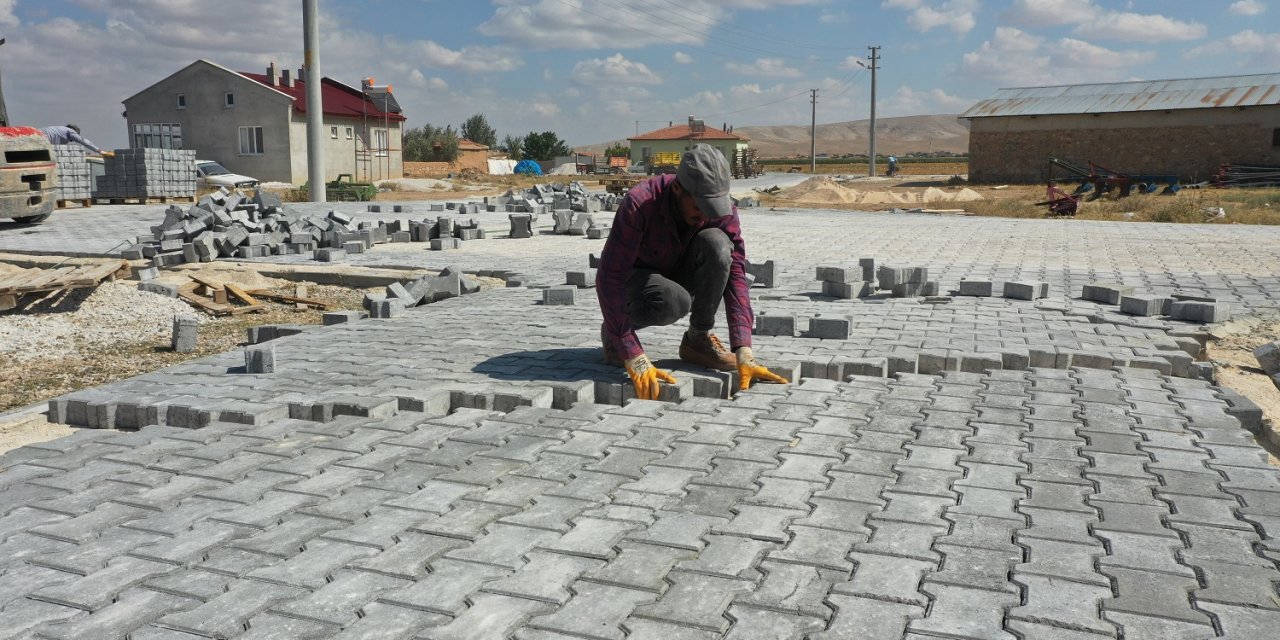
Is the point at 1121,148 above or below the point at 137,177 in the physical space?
above

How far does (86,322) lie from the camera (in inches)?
319

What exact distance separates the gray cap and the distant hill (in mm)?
131664

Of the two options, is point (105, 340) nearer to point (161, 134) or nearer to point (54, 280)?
point (54, 280)

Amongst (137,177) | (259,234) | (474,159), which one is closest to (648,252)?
(259,234)

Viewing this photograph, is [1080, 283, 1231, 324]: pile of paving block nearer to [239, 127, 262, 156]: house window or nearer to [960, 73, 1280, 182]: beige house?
[960, 73, 1280, 182]: beige house

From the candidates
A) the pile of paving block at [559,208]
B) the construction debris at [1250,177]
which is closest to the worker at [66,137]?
A: the pile of paving block at [559,208]

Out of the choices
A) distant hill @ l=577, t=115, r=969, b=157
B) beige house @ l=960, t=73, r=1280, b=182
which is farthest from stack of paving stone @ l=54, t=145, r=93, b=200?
distant hill @ l=577, t=115, r=969, b=157

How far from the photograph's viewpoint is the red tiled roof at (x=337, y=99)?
35.7m

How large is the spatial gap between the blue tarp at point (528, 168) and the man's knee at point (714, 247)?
47.6m

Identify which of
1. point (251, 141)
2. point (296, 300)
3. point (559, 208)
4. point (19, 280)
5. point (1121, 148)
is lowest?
point (296, 300)

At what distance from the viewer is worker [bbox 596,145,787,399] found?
4285 millimetres

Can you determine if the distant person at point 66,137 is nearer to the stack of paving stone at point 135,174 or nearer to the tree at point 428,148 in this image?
the stack of paving stone at point 135,174

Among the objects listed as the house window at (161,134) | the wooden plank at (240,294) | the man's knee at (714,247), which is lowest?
the wooden plank at (240,294)

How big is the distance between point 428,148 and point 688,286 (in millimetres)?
54082
